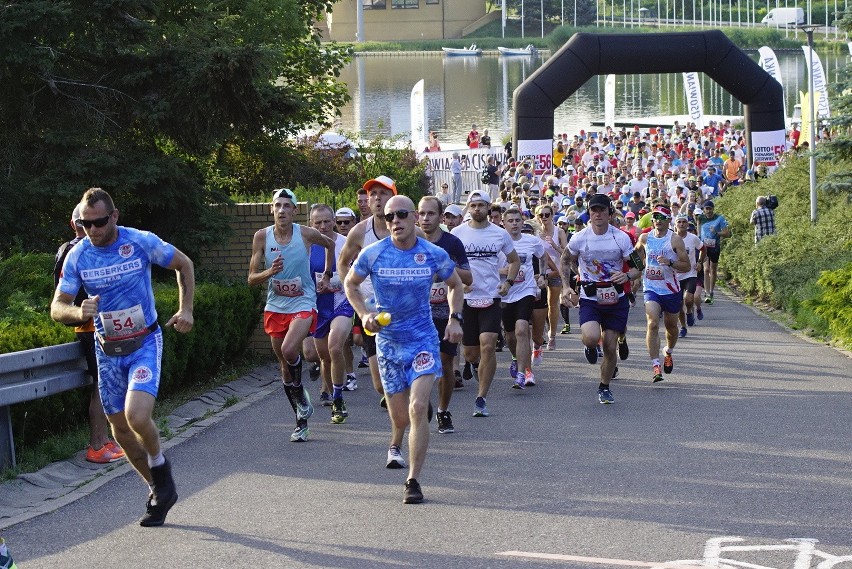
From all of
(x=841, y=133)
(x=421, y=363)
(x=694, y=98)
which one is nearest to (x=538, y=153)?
(x=841, y=133)

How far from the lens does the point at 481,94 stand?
112125 millimetres

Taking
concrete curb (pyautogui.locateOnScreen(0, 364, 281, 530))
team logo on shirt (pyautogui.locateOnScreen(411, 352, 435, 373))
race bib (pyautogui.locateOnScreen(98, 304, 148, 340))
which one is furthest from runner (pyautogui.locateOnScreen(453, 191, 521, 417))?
race bib (pyautogui.locateOnScreen(98, 304, 148, 340))

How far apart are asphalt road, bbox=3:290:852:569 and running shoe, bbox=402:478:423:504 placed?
7cm

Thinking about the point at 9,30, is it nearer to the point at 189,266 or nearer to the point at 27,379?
the point at 27,379

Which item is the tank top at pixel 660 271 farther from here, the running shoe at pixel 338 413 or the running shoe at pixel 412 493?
the running shoe at pixel 412 493

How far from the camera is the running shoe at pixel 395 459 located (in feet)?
30.5

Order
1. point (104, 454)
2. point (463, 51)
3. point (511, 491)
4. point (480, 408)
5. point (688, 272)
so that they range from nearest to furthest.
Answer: point (511, 491) → point (104, 454) → point (480, 408) → point (688, 272) → point (463, 51)

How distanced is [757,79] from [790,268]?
13134mm

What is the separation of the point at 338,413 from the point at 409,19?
124283 millimetres

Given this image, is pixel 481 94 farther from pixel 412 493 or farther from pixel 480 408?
pixel 412 493

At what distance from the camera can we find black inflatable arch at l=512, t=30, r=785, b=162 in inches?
1257

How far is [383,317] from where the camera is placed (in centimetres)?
833

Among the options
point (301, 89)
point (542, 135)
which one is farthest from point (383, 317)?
point (542, 135)

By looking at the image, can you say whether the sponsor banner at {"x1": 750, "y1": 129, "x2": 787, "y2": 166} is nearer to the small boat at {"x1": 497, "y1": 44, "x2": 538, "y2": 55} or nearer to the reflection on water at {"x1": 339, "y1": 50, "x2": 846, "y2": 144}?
the reflection on water at {"x1": 339, "y1": 50, "x2": 846, "y2": 144}
